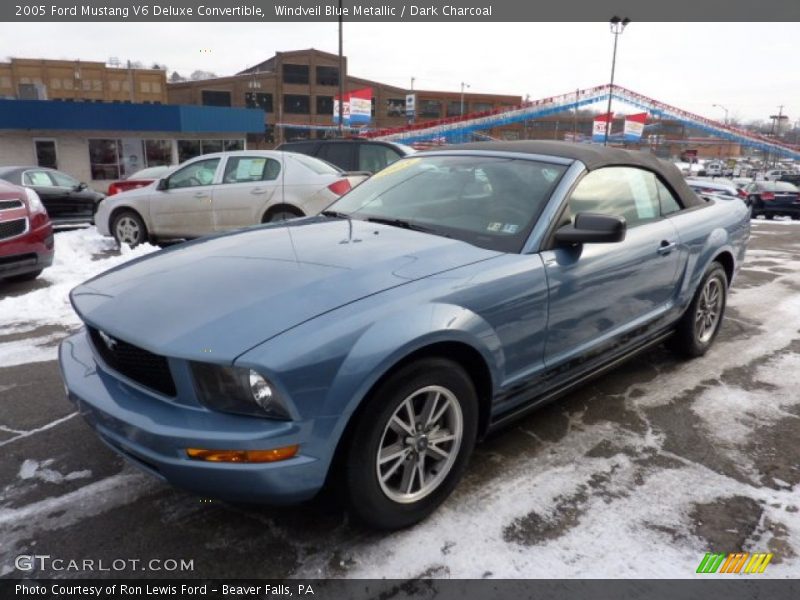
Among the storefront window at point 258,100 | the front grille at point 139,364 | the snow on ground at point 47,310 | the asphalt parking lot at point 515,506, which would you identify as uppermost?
the storefront window at point 258,100

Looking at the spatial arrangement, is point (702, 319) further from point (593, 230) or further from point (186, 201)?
point (186, 201)

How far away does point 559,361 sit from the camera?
9.86 feet

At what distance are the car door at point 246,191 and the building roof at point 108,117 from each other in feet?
64.0

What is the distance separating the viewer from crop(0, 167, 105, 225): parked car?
1205cm

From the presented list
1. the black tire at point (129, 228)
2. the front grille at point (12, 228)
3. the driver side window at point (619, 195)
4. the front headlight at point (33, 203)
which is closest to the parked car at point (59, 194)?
the black tire at point (129, 228)

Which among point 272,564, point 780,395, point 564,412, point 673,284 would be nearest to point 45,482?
point 272,564

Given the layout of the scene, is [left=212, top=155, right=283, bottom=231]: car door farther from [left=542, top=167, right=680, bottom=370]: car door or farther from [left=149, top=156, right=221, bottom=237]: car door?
[left=542, top=167, right=680, bottom=370]: car door

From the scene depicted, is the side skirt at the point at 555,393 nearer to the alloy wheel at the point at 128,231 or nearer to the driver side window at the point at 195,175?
the driver side window at the point at 195,175

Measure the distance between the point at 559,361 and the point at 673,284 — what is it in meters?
1.38

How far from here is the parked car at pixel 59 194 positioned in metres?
12.1

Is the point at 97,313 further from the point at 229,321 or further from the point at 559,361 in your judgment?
the point at 559,361

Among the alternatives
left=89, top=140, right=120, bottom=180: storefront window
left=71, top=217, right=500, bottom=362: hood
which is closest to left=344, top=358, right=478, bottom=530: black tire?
left=71, top=217, right=500, bottom=362: hood

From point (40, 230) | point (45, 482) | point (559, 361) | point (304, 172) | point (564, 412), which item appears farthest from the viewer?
point (304, 172)

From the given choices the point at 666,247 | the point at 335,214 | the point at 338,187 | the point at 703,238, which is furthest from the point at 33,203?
the point at 703,238
